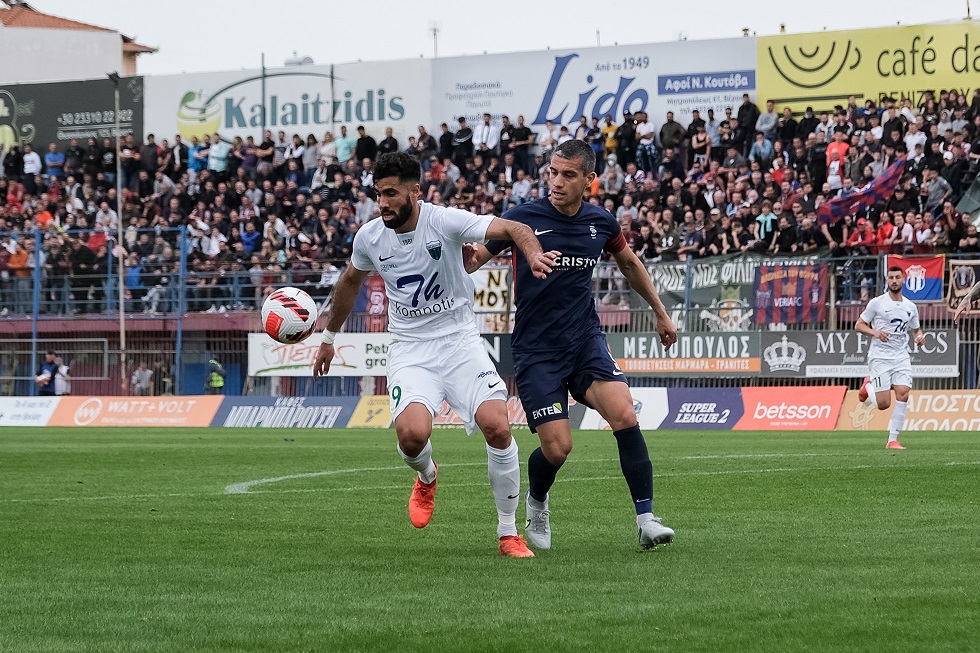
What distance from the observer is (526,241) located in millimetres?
8016

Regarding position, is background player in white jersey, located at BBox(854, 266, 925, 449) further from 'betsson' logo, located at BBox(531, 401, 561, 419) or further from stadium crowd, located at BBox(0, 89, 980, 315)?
'betsson' logo, located at BBox(531, 401, 561, 419)

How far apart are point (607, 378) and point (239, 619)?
3.50 metres

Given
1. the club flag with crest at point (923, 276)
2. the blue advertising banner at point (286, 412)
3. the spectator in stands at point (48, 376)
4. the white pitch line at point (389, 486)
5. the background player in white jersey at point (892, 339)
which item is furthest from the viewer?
the spectator in stands at point (48, 376)

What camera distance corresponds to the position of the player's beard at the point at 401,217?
8617 millimetres

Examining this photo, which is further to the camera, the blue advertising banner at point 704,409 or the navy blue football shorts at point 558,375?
the blue advertising banner at point 704,409

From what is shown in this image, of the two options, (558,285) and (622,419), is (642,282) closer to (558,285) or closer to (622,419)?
(558,285)

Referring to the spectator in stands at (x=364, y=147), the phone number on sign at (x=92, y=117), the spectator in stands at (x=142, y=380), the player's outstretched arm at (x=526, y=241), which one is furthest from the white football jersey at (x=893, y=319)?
the phone number on sign at (x=92, y=117)

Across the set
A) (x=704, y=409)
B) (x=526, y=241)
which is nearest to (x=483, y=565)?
(x=526, y=241)

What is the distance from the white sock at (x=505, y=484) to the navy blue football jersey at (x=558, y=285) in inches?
27.3

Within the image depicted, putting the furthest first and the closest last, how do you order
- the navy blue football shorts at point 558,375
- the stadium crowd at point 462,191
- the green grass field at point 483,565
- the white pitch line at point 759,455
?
1. the stadium crowd at point 462,191
2. the white pitch line at point 759,455
3. the navy blue football shorts at point 558,375
4. the green grass field at point 483,565

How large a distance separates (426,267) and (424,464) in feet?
4.05

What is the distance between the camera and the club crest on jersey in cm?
868

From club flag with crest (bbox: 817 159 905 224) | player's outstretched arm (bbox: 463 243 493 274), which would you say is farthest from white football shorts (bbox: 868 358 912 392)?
player's outstretched arm (bbox: 463 243 493 274)

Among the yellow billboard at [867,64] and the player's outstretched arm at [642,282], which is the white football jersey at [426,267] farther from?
the yellow billboard at [867,64]
